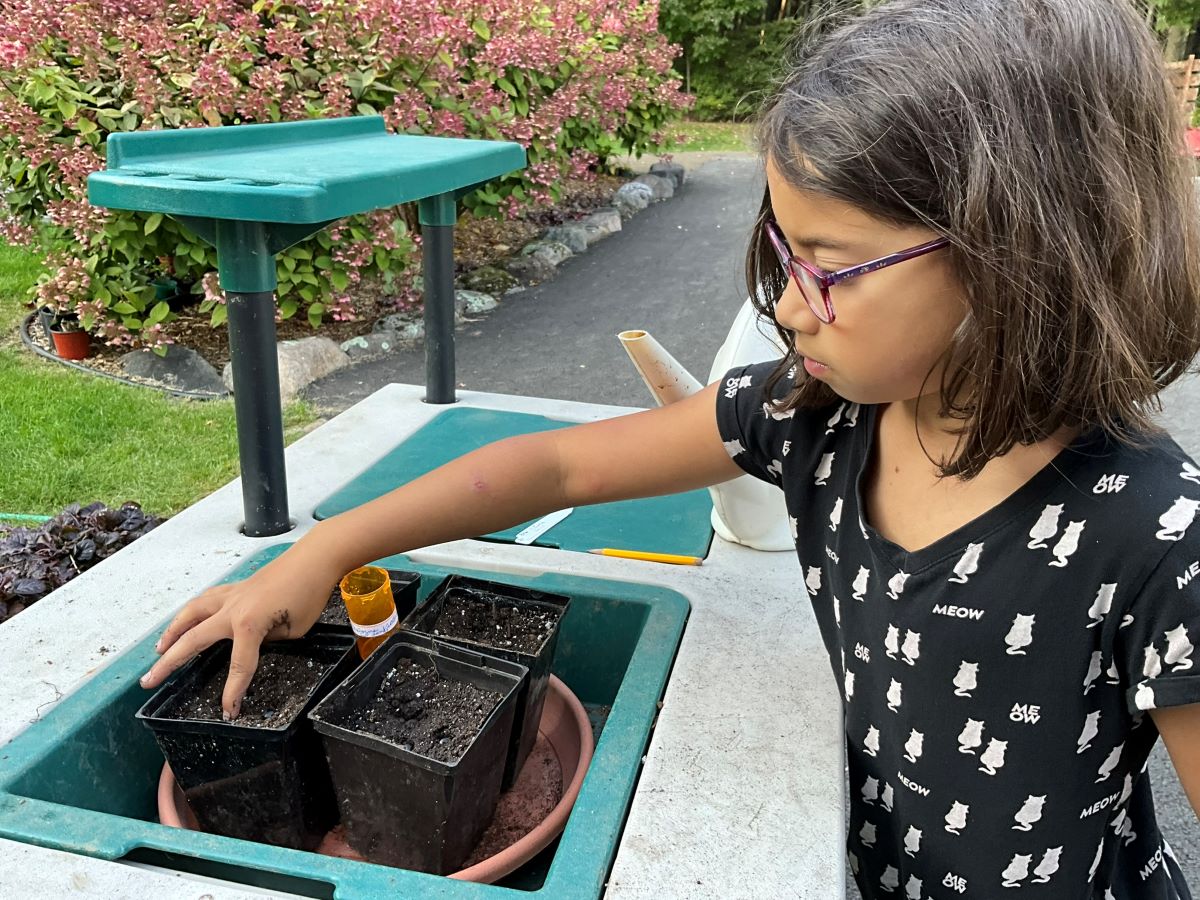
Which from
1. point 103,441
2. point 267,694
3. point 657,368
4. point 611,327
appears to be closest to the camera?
point 267,694

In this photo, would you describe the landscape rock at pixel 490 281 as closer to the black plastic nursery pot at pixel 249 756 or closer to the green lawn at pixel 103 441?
the green lawn at pixel 103 441

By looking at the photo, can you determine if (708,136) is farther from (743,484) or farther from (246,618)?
(246,618)

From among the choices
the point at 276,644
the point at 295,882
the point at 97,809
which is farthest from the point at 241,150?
the point at 295,882

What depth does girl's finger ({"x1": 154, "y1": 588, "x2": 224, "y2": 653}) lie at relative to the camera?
1152 millimetres

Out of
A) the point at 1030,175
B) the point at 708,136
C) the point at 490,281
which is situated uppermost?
the point at 1030,175

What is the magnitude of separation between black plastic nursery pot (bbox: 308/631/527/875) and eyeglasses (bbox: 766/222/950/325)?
53 cm

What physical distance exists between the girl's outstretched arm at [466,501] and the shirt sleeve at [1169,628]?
0.52 meters

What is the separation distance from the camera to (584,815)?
1011 millimetres

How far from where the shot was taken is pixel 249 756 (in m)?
1.06

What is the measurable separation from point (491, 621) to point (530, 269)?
5.17 meters

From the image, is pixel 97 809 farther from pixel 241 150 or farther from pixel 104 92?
pixel 104 92

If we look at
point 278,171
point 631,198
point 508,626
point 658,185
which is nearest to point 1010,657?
point 508,626

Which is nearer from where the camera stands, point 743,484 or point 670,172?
point 743,484

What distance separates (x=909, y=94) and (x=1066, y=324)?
24cm
